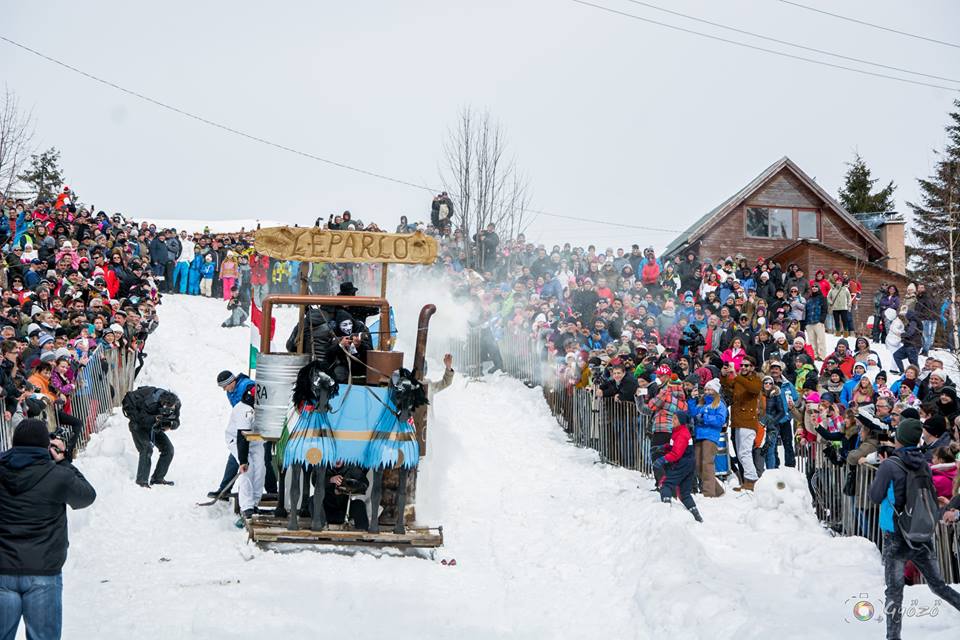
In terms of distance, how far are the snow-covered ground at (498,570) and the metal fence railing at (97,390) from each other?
32.6 inches

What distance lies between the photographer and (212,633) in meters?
7.22

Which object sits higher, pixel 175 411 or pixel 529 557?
pixel 175 411

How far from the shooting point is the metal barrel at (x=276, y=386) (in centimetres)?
1081

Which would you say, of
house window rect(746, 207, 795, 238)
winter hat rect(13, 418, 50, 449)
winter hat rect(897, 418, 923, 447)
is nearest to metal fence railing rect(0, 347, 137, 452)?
winter hat rect(13, 418, 50, 449)

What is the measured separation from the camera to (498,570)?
9.87m

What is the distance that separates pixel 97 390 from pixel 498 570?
875 cm

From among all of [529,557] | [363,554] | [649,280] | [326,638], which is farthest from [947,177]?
[326,638]

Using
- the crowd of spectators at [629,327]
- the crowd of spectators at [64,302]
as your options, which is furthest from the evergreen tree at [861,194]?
the crowd of spectators at [64,302]

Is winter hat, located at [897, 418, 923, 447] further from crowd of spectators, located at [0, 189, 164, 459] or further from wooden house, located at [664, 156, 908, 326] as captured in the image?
wooden house, located at [664, 156, 908, 326]

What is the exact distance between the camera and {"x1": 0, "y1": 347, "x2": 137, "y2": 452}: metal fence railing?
1398 centimetres

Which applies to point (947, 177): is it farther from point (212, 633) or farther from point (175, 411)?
point (212, 633)

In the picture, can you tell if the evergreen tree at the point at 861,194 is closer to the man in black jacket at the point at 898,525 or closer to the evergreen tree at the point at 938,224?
the evergreen tree at the point at 938,224

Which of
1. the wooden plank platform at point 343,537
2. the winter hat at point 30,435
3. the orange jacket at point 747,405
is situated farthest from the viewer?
the orange jacket at point 747,405

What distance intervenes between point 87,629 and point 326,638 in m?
1.82
